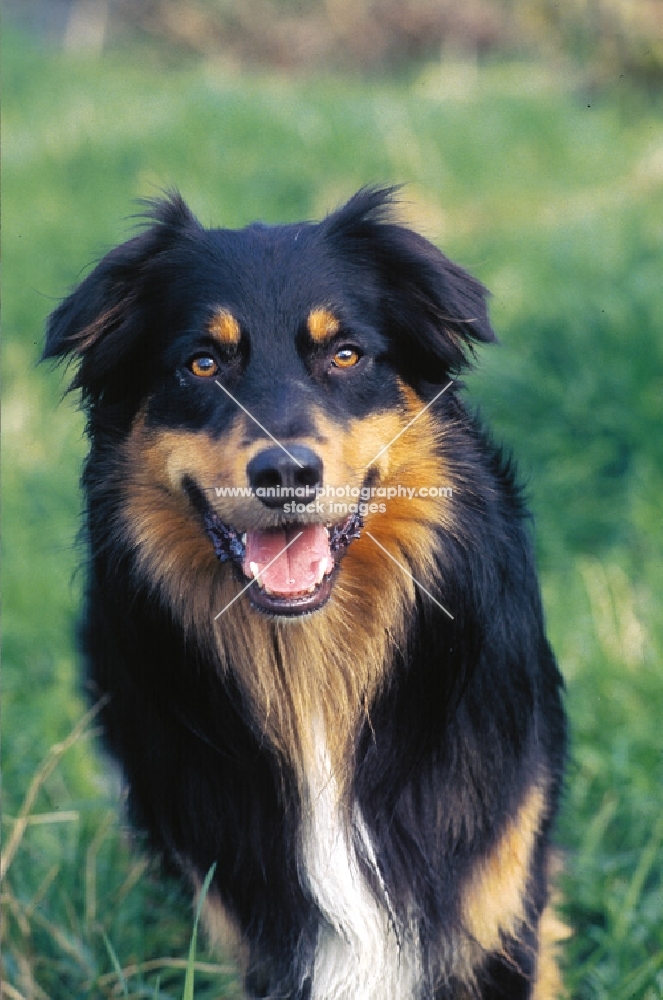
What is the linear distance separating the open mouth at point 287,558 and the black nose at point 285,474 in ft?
0.47

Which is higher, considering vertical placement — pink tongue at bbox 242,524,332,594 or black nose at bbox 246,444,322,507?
black nose at bbox 246,444,322,507

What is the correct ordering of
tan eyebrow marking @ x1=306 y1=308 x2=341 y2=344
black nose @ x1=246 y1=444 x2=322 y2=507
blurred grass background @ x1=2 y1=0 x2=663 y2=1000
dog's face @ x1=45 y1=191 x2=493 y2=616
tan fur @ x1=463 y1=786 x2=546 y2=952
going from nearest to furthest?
black nose @ x1=246 y1=444 x2=322 y2=507
dog's face @ x1=45 y1=191 x2=493 y2=616
tan eyebrow marking @ x1=306 y1=308 x2=341 y2=344
tan fur @ x1=463 y1=786 x2=546 y2=952
blurred grass background @ x1=2 y1=0 x2=663 y2=1000

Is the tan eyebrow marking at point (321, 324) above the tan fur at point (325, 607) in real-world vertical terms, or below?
above

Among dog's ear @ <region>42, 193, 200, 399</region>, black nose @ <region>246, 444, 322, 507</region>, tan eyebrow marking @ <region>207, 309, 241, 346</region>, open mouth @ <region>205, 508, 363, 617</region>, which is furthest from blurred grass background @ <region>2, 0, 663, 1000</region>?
black nose @ <region>246, 444, 322, 507</region>

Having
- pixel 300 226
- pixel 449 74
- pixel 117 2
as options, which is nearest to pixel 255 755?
pixel 300 226

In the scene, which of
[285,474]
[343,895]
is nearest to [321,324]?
[285,474]

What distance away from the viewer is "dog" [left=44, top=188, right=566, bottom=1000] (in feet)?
7.29

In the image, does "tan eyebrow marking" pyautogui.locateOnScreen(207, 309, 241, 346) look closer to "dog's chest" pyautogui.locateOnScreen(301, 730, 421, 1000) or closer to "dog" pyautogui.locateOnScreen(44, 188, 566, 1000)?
"dog" pyautogui.locateOnScreen(44, 188, 566, 1000)

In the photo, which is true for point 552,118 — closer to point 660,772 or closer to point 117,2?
point 660,772

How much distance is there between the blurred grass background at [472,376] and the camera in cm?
280

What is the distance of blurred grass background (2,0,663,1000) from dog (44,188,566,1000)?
34 centimetres

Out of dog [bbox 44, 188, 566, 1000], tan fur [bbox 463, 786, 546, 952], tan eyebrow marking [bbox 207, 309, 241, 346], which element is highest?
tan eyebrow marking [bbox 207, 309, 241, 346]

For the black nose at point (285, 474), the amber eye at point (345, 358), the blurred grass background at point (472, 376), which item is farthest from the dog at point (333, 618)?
the blurred grass background at point (472, 376)

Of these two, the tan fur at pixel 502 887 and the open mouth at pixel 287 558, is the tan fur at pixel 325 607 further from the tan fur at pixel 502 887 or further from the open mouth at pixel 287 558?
the tan fur at pixel 502 887
